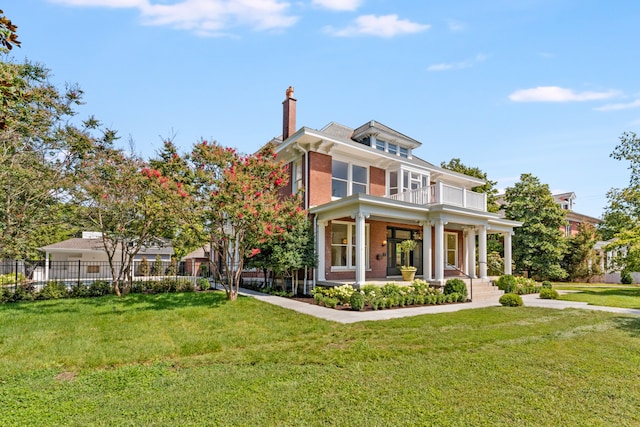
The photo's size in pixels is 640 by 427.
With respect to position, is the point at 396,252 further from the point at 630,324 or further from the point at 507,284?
the point at 630,324

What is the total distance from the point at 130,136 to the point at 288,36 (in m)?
8.31

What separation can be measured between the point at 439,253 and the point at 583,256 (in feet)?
63.7

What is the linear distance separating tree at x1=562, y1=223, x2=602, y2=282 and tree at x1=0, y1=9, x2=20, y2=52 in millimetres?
31567

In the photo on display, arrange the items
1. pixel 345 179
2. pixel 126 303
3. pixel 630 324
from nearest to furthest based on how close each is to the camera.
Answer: pixel 630 324
pixel 126 303
pixel 345 179

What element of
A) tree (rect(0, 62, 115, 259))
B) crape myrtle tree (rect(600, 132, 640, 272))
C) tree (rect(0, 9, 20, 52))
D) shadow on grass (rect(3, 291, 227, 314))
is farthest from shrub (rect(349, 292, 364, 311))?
crape myrtle tree (rect(600, 132, 640, 272))

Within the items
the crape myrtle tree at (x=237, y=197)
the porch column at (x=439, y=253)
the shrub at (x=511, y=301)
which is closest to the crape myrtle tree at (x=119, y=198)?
the crape myrtle tree at (x=237, y=197)

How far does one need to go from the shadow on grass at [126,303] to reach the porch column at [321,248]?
395 cm

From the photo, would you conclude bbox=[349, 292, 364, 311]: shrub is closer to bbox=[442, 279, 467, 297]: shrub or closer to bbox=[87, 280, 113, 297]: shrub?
bbox=[442, 279, 467, 297]: shrub

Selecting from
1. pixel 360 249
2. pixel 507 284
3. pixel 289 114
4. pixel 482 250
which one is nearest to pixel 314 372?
pixel 360 249

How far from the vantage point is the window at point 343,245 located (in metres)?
15.1

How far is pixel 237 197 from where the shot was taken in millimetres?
10445

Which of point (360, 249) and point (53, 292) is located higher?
point (360, 249)

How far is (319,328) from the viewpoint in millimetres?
7703

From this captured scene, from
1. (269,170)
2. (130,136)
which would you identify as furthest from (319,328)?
(130,136)
